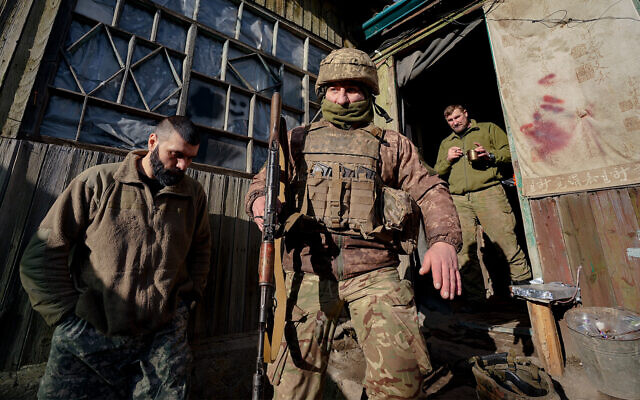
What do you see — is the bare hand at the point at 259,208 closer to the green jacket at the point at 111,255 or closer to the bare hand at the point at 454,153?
the green jacket at the point at 111,255

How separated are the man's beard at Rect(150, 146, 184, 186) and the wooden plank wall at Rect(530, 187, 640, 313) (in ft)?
12.6

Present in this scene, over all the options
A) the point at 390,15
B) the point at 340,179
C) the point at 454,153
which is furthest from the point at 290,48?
the point at 340,179

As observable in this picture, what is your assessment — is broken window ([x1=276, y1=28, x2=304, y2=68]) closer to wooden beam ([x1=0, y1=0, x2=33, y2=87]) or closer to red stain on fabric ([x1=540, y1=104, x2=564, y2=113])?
wooden beam ([x1=0, y1=0, x2=33, y2=87])

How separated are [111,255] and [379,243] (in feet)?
6.27

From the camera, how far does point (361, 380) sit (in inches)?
111

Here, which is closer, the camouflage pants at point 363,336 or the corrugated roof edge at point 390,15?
the camouflage pants at point 363,336

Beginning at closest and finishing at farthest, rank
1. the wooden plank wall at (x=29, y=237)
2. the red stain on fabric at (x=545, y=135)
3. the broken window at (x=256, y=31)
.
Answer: the wooden plank wall at (x=29, y=237) < the red stain on fabric at (x=545, y=135) < the broken window at (x=256, y=31)

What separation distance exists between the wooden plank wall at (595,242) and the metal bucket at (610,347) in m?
0.28

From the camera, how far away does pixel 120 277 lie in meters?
1.94

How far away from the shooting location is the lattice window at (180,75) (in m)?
2.85

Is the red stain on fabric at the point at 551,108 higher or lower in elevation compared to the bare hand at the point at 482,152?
higher

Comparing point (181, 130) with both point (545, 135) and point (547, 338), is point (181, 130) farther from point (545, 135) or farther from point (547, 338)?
point (547, 338)

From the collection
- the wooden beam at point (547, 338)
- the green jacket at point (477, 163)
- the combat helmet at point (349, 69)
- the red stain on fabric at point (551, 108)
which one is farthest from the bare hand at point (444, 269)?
the green jacket at point (477, 163)

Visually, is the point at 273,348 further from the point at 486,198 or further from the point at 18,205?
the point at 486,198
